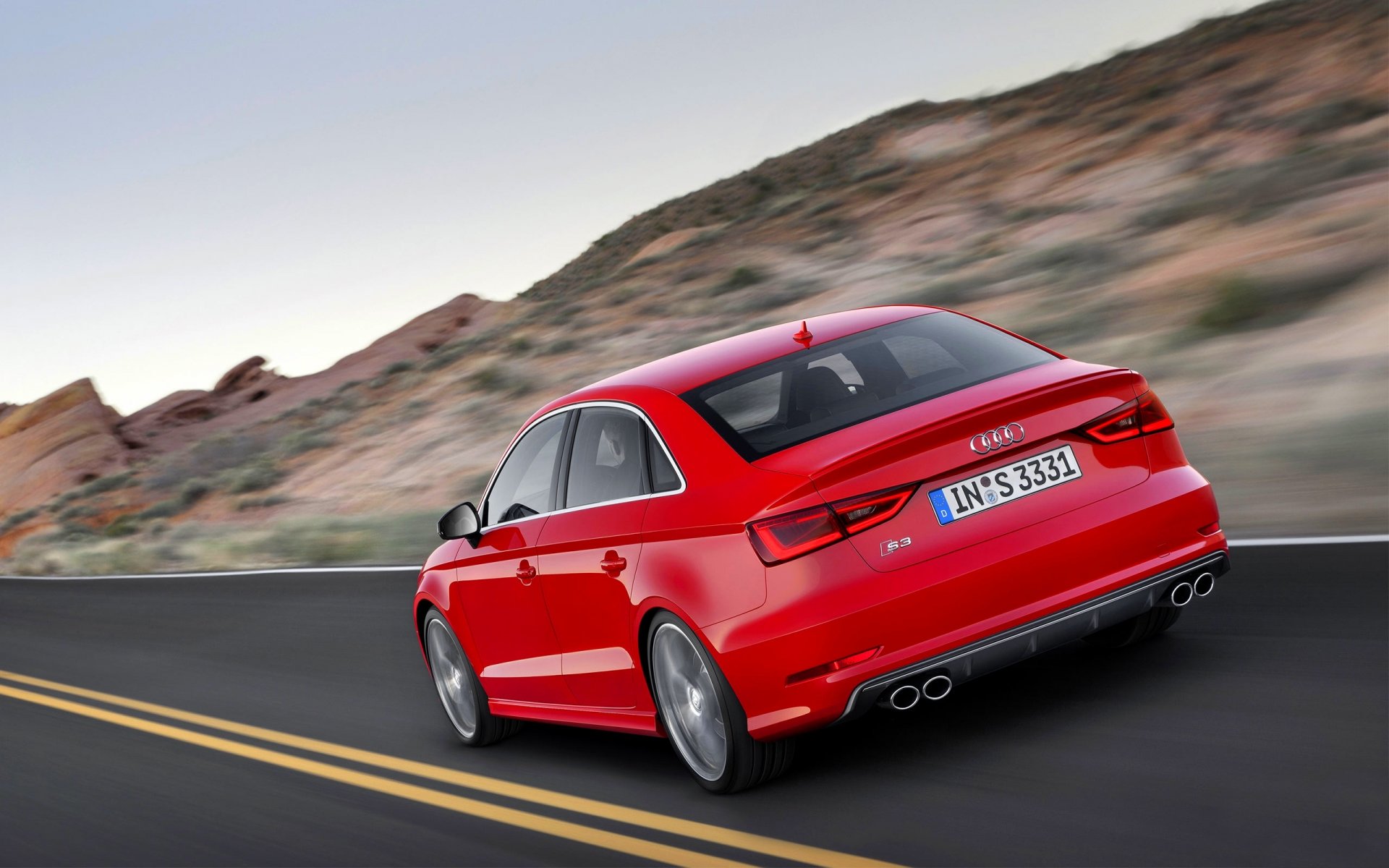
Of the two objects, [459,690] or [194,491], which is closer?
[459,690]

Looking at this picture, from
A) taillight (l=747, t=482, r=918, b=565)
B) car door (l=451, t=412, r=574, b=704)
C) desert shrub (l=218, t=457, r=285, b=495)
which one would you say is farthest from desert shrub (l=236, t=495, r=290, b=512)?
taillight (l=747, t=482, r=918, b=565)

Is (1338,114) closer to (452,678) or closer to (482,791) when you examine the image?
(452,678)

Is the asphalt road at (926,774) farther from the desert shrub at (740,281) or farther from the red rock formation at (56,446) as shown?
the red rock formation at (56,446)

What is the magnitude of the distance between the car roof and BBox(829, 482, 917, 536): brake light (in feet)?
3.70

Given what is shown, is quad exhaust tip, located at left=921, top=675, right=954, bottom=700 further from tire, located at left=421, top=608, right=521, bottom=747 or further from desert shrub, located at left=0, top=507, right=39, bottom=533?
desert shrub, located at left=0, top=507, right=39, bottom=533

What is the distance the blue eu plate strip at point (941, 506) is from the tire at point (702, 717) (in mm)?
929

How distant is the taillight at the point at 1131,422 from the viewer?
17.3ft

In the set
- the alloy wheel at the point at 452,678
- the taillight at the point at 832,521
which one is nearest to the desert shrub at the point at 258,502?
the alloy wheel at the point at 452,678

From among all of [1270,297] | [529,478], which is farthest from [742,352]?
[1270,297]

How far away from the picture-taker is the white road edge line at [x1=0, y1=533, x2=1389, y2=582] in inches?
284

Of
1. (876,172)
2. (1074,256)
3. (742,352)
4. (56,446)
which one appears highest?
(56,446)

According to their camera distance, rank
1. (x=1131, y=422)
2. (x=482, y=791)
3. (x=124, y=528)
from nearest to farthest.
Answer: (x=1131, y=422) < (x=482, y=791) < (x=124, y=528)

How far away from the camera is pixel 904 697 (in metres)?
5.02

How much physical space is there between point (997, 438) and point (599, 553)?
1.68 metres
